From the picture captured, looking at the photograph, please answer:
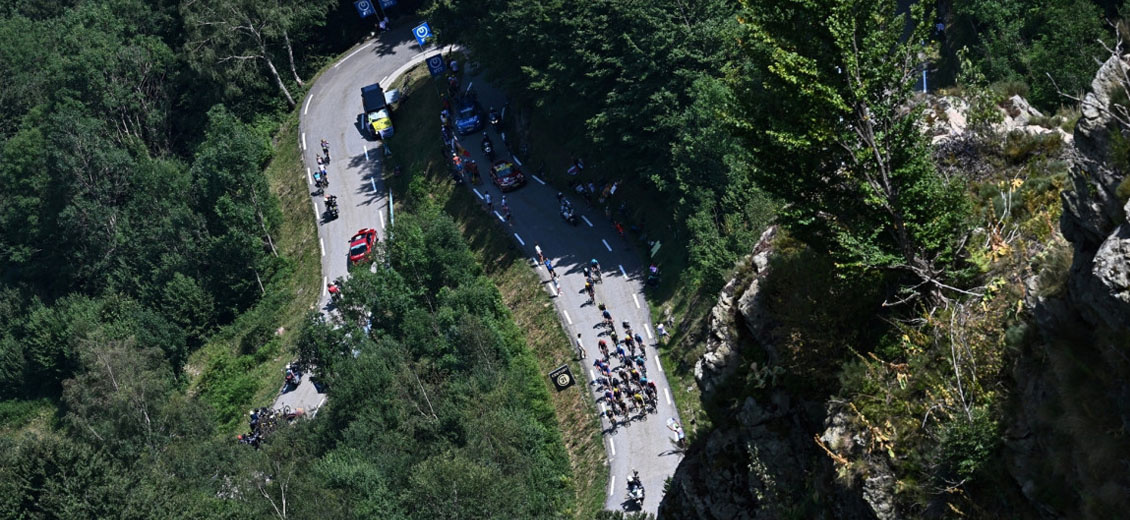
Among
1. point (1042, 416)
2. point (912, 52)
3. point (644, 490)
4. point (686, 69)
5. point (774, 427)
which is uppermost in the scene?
point (912, 52)

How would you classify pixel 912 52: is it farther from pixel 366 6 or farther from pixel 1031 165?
pixel 366 6

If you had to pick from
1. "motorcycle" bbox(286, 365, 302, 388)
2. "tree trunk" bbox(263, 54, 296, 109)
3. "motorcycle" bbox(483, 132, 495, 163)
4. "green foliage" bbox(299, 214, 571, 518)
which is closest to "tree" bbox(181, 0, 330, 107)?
"tree trunk" bbox(263, 54, 296, 109)

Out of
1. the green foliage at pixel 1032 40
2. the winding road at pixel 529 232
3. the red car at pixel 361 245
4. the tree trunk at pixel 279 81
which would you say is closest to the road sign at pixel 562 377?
the winding road at pixel 529 232

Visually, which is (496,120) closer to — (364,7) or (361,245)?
(361,245)

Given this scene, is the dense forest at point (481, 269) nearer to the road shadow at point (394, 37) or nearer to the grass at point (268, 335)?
the grass at point (268, 335)

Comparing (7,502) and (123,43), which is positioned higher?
(123,43)

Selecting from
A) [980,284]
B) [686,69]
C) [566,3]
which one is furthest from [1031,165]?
[566,3]

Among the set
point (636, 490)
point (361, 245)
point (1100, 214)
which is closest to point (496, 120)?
point (361, 245)
